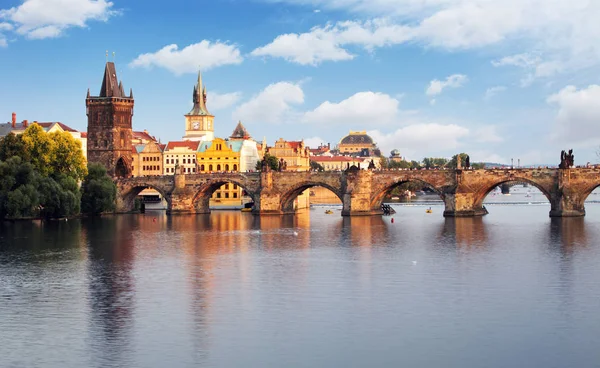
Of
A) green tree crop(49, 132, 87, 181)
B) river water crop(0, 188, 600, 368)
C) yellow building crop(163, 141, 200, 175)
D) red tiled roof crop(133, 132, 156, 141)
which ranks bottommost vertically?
river water crop(0, 188, 600, 368)

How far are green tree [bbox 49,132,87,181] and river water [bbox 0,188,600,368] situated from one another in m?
18.1

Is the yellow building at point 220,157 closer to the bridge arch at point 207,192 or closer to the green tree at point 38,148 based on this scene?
the bridge arch at point 207,192

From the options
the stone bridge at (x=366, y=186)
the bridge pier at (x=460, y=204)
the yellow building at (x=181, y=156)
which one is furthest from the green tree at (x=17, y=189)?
the yellow building at (x=181, y=156)

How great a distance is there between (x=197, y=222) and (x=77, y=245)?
24.6 meters

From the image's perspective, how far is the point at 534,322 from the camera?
32500 mm

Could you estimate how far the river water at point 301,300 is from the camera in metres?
28.6

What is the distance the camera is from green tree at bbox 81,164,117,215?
8888 centimetres

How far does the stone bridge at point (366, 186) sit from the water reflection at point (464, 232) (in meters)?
3.33

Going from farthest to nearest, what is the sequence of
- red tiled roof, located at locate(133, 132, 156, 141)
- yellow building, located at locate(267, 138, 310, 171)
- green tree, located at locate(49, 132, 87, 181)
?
red tiled roof, located at locate(133, 132, 156, 141) → yellow building, located at locate(267, 138, 310, 171) → green tree, located at locate(49, 132, 87, 181)

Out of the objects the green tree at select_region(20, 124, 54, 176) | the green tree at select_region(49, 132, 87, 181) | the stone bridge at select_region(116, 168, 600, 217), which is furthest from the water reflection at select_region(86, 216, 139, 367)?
the stone bridge at select_region(116, 168, 600, 217)

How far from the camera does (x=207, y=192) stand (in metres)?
98.2

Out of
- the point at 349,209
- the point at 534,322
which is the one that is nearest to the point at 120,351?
the point at 534,322

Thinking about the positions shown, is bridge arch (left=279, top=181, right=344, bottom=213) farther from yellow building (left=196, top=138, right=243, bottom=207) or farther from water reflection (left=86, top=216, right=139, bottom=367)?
yellow building (left=196, top=138, right=243, bottom=207)

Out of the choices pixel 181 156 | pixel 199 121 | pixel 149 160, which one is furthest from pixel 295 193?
pixel 199 121
